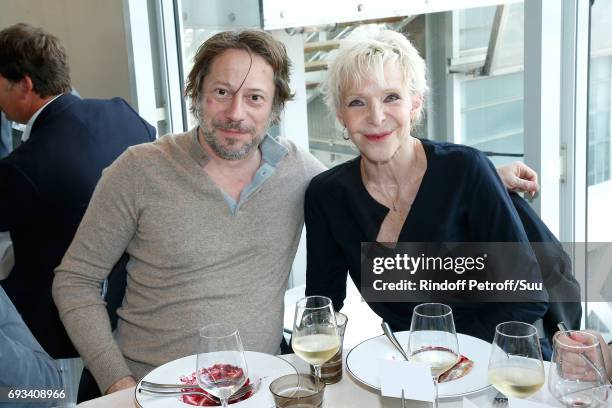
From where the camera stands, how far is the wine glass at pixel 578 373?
97 cm

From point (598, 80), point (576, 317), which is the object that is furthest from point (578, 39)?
point (576, 317)

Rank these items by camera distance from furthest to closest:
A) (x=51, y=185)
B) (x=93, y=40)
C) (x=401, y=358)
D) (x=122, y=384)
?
(x=93, y=40) → (x=51, y=185) → (x=122, y=384) → (x=401, y=358)

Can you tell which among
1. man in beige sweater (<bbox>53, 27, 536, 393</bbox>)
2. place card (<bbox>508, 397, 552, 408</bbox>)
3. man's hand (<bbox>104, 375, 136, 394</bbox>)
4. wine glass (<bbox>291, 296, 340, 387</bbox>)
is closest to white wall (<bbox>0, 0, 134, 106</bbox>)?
man in beige sweater (<bbox>53, 27, 536, 393</bbox>)

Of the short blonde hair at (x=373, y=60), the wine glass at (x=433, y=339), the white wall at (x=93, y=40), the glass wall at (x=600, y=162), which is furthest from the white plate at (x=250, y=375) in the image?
the white wall at (x=93, y=40)

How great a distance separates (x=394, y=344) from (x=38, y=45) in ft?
6.31

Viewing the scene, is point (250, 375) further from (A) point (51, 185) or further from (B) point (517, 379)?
(A) point (51, 185)

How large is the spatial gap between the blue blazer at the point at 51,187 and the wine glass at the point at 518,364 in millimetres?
1539

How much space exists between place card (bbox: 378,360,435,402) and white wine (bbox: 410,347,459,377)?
0.03 m

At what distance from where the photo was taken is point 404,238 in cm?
160

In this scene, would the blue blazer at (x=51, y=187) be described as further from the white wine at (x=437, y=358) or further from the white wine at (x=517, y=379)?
the white wine at (x=517, y=379)

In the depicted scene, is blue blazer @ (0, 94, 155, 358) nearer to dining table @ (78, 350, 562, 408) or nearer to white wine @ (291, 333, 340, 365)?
dining table @ (78, 350, 562, 408)

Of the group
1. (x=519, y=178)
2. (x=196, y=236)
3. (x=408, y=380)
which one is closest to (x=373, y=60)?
(x=519, y=178)

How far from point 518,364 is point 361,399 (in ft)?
0.97

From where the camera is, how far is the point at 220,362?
1.08 meters
